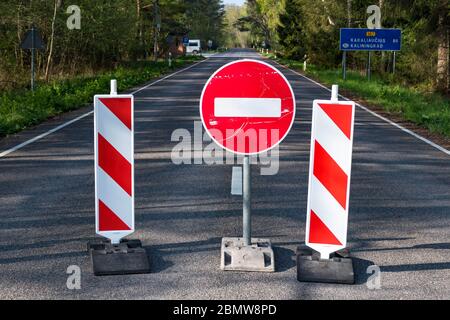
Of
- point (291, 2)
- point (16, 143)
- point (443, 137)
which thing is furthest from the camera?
point (291, 2)

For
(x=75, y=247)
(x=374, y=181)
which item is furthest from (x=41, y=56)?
(x=75, y=247)

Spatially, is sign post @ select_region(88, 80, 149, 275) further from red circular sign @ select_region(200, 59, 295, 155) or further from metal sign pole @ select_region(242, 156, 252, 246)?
metal sign pole @ select_region(242, 156, 252, 246)

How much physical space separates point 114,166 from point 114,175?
0.07 metres

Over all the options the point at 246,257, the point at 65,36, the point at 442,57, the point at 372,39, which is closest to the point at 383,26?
the point at 442,57

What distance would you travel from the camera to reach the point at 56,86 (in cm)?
2256

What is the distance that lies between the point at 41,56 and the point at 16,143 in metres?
19.1

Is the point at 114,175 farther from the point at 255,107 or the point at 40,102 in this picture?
the point at 40,102

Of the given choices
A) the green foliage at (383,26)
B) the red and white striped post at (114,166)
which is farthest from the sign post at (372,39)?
the red and white striped post at (114,166)

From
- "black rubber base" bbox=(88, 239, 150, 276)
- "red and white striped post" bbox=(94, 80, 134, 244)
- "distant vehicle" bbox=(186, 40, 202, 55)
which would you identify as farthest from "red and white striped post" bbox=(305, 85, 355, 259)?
"distant vehicle" bbox=(186, 40, 202, 55)

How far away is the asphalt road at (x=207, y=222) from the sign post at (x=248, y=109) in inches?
21.9

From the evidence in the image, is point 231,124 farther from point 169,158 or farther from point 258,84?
point 169,158

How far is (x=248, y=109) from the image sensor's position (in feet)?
17.3

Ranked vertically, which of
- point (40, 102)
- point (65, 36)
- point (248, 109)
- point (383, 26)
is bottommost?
point (40, 102)

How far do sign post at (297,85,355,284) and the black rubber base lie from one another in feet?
4.03
